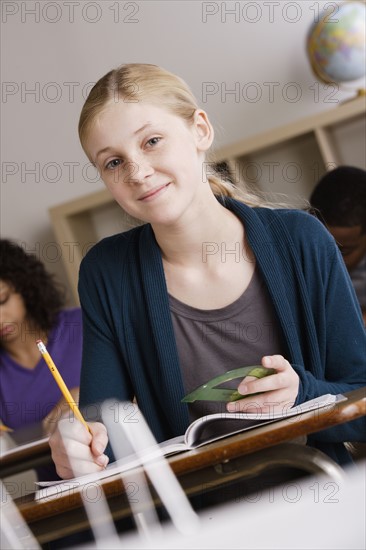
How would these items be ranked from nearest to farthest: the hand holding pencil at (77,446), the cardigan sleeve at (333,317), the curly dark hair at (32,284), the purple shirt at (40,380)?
the hand holding pencil at (77,446) < the cardigan sleeve at (333,317) < the purple shirt at (40,380) < the curly dark hair at (32,284)

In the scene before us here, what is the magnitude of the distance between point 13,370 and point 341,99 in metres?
1.82

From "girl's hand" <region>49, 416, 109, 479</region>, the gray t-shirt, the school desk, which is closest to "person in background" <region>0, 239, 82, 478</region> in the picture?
the gray t-shirt

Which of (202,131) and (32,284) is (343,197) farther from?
(202,131)

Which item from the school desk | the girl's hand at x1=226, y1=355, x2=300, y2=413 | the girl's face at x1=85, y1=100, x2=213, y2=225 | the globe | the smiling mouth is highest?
the globe

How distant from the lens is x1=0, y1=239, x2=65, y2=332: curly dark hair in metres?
3.25

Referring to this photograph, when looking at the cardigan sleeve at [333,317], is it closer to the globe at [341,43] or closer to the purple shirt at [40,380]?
the purple shirt at [40,380]

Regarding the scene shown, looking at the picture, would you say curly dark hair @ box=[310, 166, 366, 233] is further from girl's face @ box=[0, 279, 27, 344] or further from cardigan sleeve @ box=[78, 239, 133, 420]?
cardigan sleeve @ box=[78, 239, 133, 420]

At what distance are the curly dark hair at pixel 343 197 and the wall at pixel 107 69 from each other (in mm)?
638

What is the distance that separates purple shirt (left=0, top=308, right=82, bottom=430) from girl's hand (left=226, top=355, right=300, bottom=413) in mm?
1926

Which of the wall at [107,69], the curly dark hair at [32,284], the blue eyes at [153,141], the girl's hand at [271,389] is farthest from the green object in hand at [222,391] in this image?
the wall at [107,69]

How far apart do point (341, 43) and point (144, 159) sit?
6.83 ft

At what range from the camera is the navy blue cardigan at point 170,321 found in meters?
1.55

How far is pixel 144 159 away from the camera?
61.4 inches

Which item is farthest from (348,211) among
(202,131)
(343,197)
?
(202,131)
